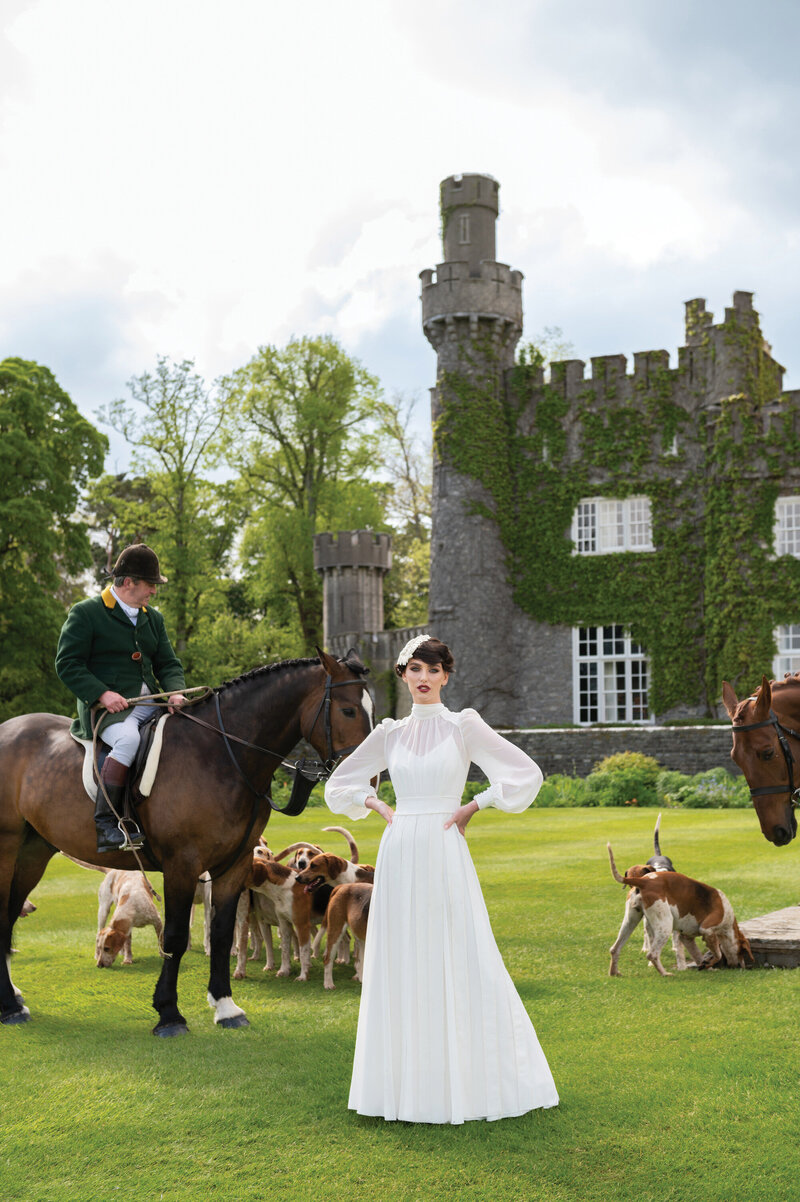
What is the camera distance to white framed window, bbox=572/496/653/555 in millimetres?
31047

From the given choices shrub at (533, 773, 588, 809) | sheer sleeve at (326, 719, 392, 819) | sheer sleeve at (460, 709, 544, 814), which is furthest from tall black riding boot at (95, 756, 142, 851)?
shrub at (533, 773, 588, 809)

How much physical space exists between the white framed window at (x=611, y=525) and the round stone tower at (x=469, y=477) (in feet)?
7.58

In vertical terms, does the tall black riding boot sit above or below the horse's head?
below

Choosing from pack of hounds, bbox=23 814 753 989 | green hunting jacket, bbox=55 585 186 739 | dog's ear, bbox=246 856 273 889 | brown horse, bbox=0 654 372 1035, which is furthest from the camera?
dog's ear, bbox=246 856 273 889

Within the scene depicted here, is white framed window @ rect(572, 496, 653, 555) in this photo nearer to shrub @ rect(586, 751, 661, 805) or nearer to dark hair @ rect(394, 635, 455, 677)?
shrub @ rect(586, 751, 661, 805)

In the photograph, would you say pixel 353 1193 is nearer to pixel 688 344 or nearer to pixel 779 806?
pixel 779 806

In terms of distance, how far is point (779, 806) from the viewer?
6.54m

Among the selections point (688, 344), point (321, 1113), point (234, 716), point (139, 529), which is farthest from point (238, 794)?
point (139, 529)

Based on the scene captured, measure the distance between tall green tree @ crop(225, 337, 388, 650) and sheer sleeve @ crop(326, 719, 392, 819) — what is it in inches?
1438

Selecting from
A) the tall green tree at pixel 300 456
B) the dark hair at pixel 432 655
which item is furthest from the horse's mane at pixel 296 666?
the tall green tree at pixel 300 456

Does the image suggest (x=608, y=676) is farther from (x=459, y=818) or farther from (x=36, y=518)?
(x=459, y=818)

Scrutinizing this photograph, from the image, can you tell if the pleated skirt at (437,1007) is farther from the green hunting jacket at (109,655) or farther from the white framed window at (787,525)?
the white framed window at (787,525)

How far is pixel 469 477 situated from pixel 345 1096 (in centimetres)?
2676

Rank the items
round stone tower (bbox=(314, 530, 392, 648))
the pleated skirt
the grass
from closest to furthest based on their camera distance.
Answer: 1. the grass
2. the pleated skirt
3. round stone tower (bbox=(314, 530, 392, 648))
